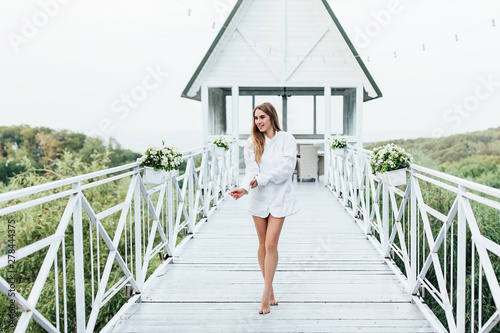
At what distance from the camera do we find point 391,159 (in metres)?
4.07

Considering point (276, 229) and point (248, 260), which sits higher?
point (276, 229)

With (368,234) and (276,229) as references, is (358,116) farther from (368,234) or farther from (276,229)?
(276,229)

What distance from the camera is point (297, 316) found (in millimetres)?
3359

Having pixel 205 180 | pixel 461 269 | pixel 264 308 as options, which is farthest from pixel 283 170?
pixel 205 180

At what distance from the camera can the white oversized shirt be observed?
3.29 meters

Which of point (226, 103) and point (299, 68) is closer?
point (299, 68)

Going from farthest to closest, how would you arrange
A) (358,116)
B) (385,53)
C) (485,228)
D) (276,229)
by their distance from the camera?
1. (358,116)
2. (485,228)
3. (385,53)
4. (276,229)

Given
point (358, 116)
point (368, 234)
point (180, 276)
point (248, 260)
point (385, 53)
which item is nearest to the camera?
point (180, 276)

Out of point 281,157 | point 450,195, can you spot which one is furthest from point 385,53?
point 281,157

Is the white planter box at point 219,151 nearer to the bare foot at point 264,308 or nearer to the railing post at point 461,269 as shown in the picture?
the bare foot at point 264,308

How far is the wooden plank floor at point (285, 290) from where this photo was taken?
325 cm

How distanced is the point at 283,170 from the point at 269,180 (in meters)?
0.13

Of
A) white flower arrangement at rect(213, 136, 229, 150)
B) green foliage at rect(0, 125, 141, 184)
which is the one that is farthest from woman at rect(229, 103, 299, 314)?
green foliage at rect(0, 125, 141, 184)

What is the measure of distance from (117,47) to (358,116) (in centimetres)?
1995
